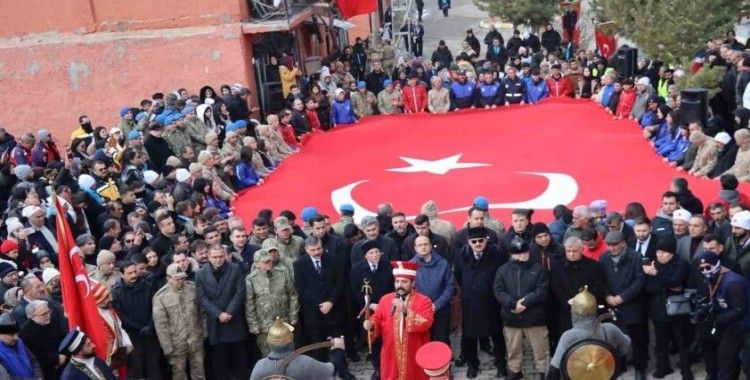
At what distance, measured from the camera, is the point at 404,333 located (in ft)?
25.7

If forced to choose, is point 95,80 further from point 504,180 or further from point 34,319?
point 34,319

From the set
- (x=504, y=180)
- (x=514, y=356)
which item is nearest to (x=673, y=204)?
(x=514, y=356)

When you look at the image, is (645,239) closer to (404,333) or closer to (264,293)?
(404,333)

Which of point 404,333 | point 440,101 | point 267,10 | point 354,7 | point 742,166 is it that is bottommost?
point 440,101

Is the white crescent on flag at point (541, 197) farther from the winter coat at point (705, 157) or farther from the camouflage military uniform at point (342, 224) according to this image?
the winter coat at point (705, 157)

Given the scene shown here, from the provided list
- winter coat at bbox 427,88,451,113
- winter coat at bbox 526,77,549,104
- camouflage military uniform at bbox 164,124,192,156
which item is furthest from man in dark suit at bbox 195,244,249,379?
winter coat at bbox 526,77,549,104

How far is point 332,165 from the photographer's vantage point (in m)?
14.5

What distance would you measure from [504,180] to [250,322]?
5369 mm

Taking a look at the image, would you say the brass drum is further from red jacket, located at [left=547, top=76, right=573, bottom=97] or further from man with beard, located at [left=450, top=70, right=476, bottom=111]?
red jacket, located at [left=547, top=76, right=573, bottom=97]

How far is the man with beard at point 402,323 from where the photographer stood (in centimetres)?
767

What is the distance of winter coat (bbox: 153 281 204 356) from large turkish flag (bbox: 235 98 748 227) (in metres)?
3.52

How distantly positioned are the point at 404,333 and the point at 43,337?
9.22 ft

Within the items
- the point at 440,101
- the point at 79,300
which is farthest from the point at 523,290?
the point at 440,101

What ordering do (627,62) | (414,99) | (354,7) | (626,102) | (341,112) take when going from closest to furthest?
(626,102) → (341,112) → (414,99) → (627,62) → (354,7)
